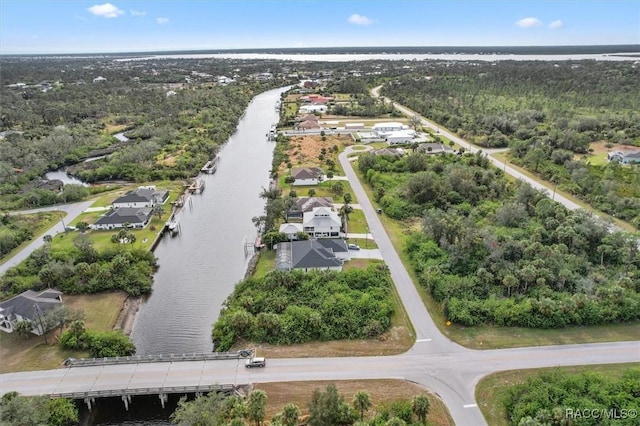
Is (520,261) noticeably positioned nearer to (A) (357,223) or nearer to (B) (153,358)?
(A) (357,223)

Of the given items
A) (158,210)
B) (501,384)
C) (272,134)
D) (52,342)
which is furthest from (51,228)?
(272,134)

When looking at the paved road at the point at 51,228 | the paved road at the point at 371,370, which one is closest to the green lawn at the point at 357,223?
the paved road at the point at 371,370

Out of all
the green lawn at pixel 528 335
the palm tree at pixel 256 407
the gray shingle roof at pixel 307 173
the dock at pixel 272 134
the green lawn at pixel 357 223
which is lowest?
the green lawn at pixel 528 335

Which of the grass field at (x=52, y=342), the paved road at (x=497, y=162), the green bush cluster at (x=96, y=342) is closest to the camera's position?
Result: the grass field at (x=52, y=342)

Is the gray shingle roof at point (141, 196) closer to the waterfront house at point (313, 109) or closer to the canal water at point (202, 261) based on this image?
the canal water at point (202, 261)

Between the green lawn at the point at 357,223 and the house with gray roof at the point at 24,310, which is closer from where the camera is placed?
the house with gray roof at the point at 24,310

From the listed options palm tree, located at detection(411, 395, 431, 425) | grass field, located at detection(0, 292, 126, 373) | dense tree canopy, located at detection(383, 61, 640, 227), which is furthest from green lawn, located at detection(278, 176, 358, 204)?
palm tree, located at detection(411, 395, 431, 425)
